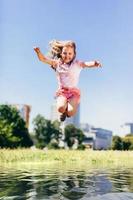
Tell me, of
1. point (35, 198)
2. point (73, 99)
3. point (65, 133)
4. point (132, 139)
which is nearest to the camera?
point (73, 99)

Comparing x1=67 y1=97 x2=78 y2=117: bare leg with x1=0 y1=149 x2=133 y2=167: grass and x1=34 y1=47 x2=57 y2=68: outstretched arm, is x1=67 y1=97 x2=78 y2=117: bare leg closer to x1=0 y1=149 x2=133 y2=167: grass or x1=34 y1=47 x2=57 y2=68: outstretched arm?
x1=34 y1=47 x2=57 y2=68: outstretched arm

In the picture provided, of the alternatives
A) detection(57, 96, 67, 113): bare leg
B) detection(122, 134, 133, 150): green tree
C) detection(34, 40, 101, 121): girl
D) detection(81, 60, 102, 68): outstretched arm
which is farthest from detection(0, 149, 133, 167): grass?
detection(122, 134, 133, 150): green tree

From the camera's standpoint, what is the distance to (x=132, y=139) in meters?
89.2

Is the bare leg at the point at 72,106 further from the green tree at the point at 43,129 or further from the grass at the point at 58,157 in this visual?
the green tree at the point at 43,129

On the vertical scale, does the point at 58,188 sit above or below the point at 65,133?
below

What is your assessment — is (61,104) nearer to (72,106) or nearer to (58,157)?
(72,106)

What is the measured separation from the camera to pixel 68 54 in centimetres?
740

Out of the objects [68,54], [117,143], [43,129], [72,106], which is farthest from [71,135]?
[72,106]

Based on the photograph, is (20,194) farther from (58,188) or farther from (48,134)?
(48,134)

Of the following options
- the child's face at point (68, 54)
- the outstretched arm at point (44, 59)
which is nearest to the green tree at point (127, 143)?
the outstretched arm at point (44, 59)

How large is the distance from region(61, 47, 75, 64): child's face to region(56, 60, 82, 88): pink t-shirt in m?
0.12

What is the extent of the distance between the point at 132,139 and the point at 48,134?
32.6 metres

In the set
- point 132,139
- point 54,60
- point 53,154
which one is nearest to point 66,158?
point 53,154

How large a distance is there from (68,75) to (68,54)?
37 cm
